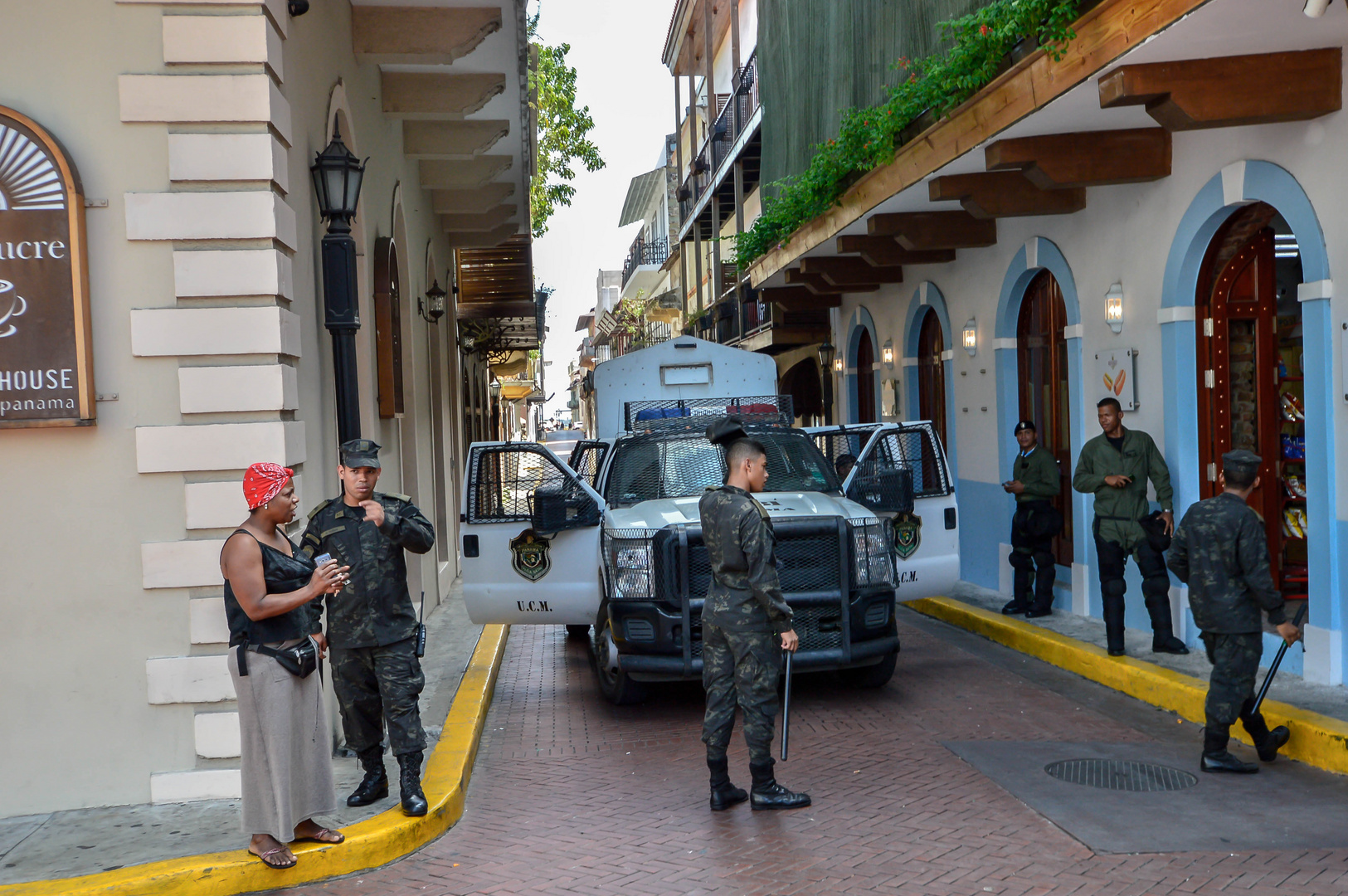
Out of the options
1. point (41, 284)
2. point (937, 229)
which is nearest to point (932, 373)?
point (937, 229)

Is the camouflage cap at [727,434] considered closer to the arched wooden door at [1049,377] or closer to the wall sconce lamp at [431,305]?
the arched wooden door at [1049,377]

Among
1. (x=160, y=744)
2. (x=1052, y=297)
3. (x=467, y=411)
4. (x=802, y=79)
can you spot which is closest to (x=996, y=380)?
(x=1052, y=297)

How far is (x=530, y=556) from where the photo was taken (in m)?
8.98

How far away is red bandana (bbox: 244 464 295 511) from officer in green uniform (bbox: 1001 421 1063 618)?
7420 millimetres

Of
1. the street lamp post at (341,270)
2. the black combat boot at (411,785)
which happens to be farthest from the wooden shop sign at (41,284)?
the black combat boot at (411,785)

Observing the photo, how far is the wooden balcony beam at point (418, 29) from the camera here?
9492mm

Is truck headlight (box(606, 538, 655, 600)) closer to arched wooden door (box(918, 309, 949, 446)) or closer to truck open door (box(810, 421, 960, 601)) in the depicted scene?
truck open door (box(810, 421, 960, 601))

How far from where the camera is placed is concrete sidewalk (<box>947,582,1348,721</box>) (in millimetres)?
7254

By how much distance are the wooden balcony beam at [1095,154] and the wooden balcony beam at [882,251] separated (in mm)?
4801

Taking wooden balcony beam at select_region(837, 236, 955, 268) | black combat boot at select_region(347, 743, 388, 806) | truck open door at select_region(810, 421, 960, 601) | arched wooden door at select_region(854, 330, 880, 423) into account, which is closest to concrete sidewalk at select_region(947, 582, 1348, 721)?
truck open door at select_region(810, 421, 960, 601)

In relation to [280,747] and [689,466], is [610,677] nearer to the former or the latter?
[689,466]

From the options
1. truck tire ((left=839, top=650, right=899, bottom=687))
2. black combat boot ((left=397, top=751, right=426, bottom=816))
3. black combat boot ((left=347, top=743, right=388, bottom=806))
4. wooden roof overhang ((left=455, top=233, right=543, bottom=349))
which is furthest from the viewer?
wooden roof overhang ((left=455, top=233, right=543, bottom=349))

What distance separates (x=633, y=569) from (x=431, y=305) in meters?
8.18

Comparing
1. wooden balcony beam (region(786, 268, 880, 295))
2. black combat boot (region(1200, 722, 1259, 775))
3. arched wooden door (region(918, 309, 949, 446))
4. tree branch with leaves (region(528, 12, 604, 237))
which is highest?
tree branch with leaves (region(528, 12, 604, 237))
